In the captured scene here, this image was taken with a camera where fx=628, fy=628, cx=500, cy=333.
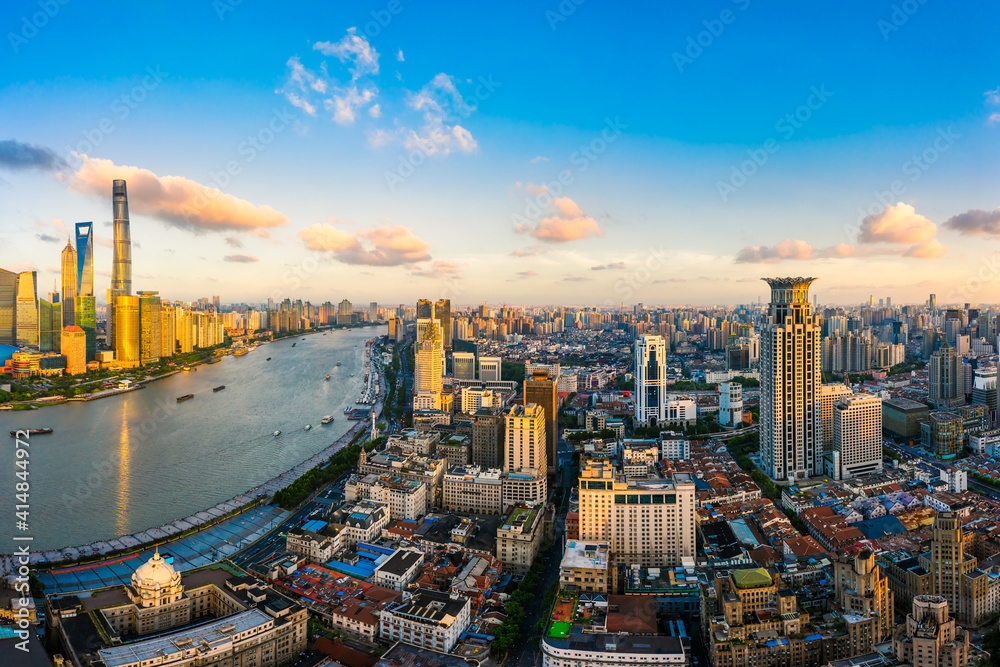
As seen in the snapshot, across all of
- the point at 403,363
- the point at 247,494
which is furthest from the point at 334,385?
the point at 247,494

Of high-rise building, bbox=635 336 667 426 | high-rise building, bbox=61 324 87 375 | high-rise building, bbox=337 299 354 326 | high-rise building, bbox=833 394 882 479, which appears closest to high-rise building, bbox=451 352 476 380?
high-rise building, bbox=635 336 667 426

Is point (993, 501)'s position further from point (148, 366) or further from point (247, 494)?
point (148, 366)

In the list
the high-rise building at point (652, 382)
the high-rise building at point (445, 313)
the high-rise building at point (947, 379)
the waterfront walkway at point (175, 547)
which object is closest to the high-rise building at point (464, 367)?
the high-rise building at point (445, 313)

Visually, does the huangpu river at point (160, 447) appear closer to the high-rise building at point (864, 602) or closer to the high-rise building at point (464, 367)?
the high-rise building at point (464, 367)

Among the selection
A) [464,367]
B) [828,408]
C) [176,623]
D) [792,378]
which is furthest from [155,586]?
[464,367]

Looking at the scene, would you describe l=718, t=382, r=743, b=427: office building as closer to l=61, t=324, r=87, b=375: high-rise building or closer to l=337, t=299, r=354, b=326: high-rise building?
l=61, t=324, r=87, b=375: high-rise building
